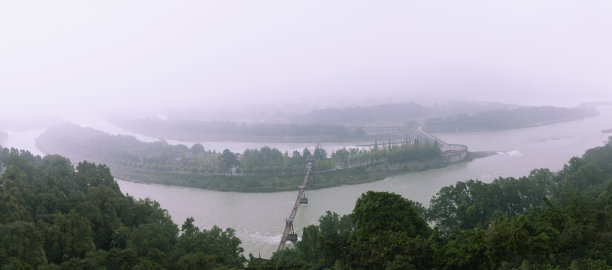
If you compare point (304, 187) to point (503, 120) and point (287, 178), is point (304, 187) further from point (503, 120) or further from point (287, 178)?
point (503, 120)

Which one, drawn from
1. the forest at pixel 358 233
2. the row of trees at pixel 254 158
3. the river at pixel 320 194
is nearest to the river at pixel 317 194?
the river at pixel 320 194

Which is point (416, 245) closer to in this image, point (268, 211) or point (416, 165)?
point (268, 211)

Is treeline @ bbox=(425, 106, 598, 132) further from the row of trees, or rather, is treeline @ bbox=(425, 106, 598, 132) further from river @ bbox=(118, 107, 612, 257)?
the row of trees

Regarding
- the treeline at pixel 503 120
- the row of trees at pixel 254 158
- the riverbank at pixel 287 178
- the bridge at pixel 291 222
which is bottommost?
the bridge at pixel 291 222

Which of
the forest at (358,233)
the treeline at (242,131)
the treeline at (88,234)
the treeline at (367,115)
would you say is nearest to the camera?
the forest at (358,233)

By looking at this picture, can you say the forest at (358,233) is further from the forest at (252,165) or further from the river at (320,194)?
the forest at (252,165)

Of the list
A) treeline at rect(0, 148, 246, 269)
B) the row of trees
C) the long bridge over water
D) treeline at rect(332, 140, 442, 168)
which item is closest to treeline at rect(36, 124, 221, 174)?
the row of trees
